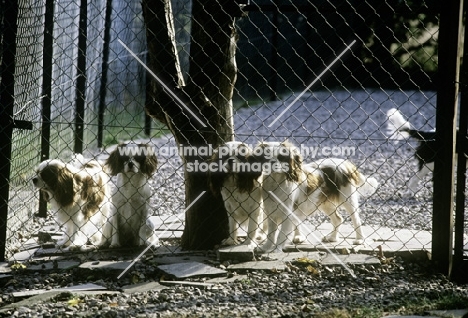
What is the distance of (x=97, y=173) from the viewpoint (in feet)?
17.6

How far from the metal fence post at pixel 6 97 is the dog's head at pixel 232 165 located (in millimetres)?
1356

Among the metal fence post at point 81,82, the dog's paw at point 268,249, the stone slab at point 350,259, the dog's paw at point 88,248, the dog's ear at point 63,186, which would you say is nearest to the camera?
the stone slab at point 350,259

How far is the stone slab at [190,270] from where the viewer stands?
4.19 metres

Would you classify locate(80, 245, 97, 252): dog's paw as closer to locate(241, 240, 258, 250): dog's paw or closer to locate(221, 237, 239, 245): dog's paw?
locate(221, 237, 239, 245): dog's paw

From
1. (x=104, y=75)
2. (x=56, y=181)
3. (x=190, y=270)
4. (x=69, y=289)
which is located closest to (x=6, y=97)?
(x=56, y=181)

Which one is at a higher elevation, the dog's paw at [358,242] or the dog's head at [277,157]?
the dog's head at [277,157]

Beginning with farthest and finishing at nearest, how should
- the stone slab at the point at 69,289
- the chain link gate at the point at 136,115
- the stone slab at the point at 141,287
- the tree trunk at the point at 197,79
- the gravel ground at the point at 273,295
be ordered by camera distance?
the chain link gate at the point at 136,115
the tree trunk at the point at 197,79
the stone slab at the point at 141,287
the stone slab at the point at 69,289
the gravel ground at the point at 273,295

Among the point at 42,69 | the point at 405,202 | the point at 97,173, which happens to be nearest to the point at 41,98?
the point at 42,69

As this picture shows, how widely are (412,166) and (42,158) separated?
540 cm

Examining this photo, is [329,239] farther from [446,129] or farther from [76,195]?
[76,195]

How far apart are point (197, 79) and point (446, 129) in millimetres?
1708

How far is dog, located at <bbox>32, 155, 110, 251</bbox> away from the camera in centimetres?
521

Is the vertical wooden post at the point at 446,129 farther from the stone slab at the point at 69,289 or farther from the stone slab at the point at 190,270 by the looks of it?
the stone slab at the point at 69,289

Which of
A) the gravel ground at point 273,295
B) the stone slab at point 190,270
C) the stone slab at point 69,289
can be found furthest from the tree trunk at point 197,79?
the stone slab at point 69,289
